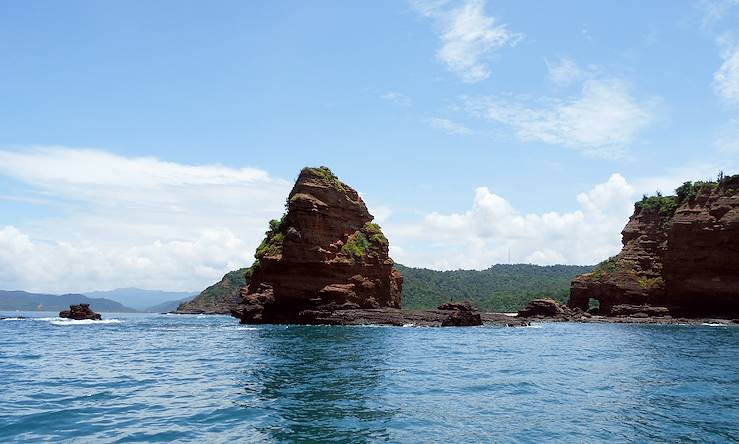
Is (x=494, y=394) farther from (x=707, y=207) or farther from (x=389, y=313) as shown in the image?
(x=707, y=207)

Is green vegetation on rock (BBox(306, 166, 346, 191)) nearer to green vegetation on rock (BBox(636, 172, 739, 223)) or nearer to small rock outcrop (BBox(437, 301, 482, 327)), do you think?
small rock outcrop (BBox(437, 301, 482, 327))

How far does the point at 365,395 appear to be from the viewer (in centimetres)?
2269

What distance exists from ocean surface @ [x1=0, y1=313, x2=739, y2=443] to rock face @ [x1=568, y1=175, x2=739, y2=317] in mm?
55958

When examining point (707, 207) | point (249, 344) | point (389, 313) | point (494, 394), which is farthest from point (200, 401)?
point (707, 207)

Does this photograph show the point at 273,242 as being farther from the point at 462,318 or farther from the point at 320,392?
the point at 320,392

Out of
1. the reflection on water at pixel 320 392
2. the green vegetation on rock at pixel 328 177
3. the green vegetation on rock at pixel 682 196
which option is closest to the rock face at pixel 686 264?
the green vegetation on rock at pixel 682 196


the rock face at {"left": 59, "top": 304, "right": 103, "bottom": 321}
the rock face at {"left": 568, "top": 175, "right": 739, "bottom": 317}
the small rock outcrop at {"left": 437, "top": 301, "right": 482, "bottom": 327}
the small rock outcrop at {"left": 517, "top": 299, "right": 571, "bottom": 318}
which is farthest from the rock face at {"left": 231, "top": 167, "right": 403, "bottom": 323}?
the rock face at {"left": 568, "top": 175, "right": 739, "bottom": 317}

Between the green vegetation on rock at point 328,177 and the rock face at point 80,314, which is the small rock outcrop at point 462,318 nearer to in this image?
the green vegetation on rock at point 328,177

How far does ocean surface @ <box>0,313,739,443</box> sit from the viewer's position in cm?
1678

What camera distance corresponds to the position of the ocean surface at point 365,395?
55.1 feet

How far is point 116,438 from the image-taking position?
15.5m

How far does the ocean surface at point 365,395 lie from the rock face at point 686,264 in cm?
5596

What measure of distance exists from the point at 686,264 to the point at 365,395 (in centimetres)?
8621

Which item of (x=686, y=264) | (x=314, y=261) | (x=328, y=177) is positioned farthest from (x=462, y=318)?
(x=686, y=264)
